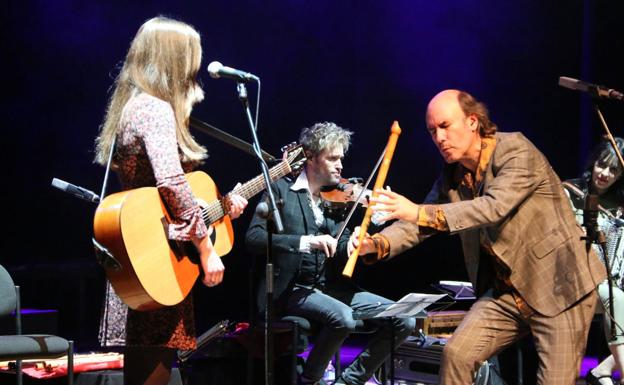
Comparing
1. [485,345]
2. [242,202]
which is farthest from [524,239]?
[242,202]

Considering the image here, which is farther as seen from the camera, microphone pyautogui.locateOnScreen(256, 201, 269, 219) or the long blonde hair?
microphone pyautogui.locateOnScreen(256, 201, 269, 219)

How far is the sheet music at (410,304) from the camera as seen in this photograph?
14.1ft

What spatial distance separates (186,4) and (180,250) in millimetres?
4529

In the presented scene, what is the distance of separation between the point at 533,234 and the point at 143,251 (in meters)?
1.58

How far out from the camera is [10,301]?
12.4 feet

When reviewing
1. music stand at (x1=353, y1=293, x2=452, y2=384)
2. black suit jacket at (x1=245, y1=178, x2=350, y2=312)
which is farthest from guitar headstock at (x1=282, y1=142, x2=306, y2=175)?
music stand at (x1=353, y1=293, x2=452, y2=384)

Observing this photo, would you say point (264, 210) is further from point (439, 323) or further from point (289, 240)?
point (439, 323)

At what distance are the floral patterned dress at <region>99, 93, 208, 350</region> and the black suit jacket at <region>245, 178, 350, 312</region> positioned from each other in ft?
5.72

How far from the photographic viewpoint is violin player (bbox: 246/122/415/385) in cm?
486

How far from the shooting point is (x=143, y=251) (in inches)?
117

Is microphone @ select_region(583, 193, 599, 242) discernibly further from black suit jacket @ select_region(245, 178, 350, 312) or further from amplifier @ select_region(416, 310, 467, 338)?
amplifier @ select_region(416, 310, 467, 338)

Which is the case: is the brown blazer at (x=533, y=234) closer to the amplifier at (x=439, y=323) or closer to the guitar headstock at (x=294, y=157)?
the guitar headstock at (x=294, y=157)

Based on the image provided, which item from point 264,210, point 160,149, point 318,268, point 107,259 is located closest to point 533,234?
point 264,210

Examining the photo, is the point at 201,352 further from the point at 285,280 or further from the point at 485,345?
the point at 485,345
